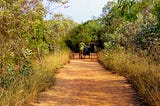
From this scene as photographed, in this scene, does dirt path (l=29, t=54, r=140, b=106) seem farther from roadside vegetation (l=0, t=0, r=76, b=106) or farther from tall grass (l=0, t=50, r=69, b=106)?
roadside vegetation (l=0, t=0, r=76, b=106)

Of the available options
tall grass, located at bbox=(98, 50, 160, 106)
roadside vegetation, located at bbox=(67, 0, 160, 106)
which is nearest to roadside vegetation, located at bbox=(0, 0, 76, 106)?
roadside vegetation, located at bbox=(67, 0, 160, 106)

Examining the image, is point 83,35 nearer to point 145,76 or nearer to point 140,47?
point 140,47

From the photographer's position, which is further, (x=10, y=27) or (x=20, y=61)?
(x=20, y=61)

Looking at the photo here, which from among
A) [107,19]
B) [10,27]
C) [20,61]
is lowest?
[20,61]

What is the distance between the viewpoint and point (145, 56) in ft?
54.1

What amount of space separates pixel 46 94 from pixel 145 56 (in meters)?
5.56

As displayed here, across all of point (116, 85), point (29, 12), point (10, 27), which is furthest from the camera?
point (116, 85)

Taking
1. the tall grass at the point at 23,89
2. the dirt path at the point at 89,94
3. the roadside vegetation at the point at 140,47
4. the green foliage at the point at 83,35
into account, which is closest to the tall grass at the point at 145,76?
the roadside vegetation at the point at 140,47

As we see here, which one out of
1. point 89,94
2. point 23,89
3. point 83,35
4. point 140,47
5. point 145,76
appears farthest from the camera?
point 83,35

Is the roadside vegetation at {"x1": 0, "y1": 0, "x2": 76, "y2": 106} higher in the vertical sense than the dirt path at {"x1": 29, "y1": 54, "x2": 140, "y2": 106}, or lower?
higher

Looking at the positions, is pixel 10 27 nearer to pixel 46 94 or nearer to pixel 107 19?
pixel 46 94

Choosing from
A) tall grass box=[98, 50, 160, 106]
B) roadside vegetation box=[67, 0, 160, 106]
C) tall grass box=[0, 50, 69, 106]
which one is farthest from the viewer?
roadside vegetation box=[67, 0, 160, 106]

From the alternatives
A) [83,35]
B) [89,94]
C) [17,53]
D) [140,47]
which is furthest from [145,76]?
[83,35]

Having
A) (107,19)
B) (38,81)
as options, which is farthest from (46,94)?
(107,19)
